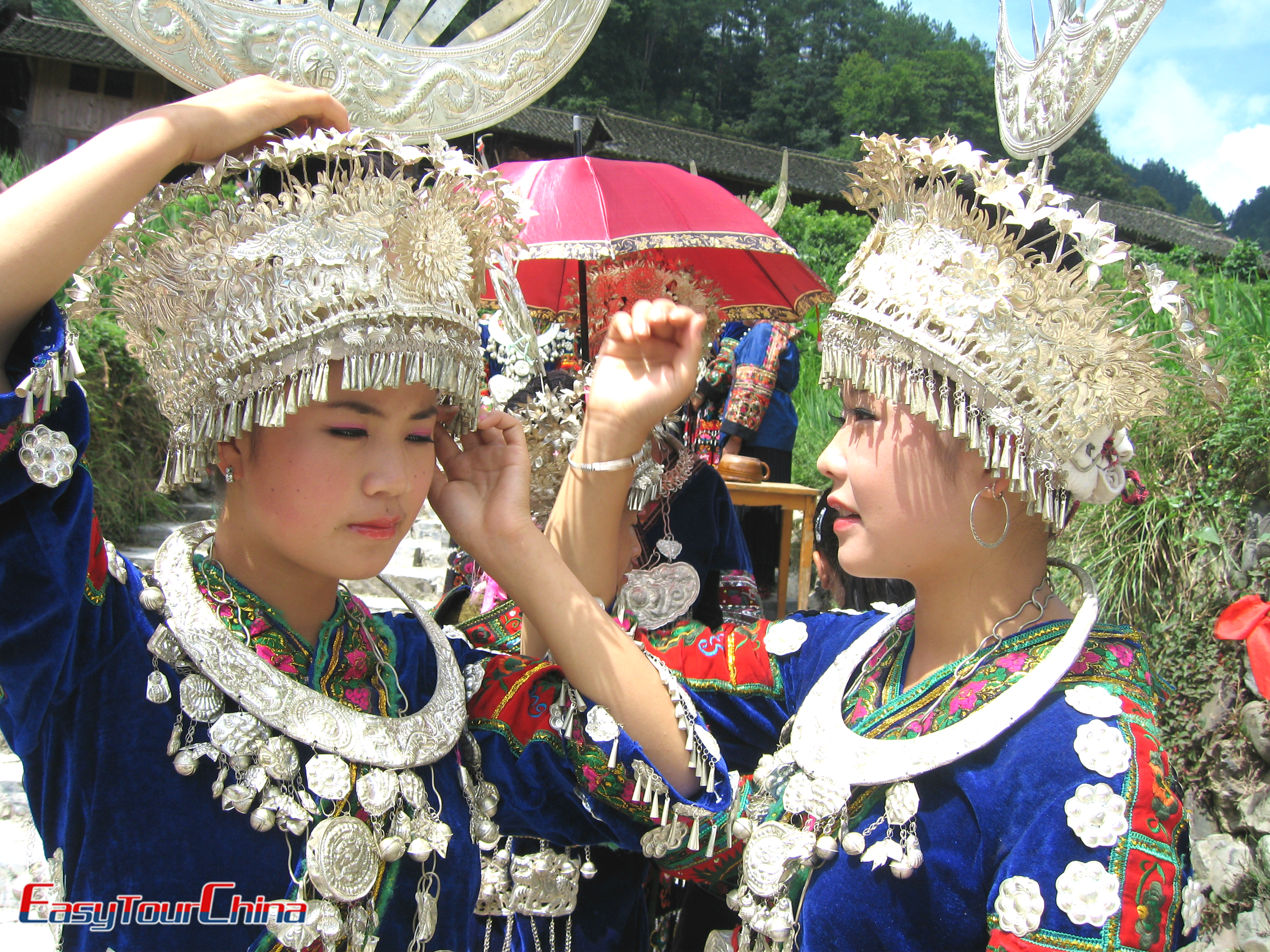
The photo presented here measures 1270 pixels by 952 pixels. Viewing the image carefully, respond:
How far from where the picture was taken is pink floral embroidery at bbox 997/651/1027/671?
5.01 feet

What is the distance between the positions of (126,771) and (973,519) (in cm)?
146

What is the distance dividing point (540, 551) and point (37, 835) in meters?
0.97

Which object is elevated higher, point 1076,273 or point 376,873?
point 1076,273

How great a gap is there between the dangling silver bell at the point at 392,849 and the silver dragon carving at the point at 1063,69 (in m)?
1.74

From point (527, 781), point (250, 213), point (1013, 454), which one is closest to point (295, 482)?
point (250, 213)

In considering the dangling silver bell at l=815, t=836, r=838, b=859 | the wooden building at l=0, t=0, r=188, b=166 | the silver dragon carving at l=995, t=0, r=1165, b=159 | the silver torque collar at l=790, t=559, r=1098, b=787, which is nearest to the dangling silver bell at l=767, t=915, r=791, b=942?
the dangling silver bell at l=815, t=836, r=838, b=859

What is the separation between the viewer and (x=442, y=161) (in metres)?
1.58

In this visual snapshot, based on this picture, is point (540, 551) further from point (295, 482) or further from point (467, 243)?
point (467, 243)

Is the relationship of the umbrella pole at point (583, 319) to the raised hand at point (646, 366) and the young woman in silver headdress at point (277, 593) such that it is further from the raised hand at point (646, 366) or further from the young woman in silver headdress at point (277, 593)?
the young woman in silver headdress at point (277, 593)

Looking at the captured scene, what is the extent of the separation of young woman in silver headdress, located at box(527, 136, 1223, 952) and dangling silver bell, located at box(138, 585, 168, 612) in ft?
2.19

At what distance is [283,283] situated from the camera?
1468 millimetres

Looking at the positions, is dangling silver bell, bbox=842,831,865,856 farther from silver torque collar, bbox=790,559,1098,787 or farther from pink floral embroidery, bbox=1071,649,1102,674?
pink floral embroidery, bbox=1071,649,1102,674

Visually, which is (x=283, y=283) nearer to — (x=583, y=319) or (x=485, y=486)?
(x=485, y=486)

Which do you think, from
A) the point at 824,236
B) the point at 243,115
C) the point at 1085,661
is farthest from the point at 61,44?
the point at 1085,661
